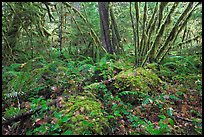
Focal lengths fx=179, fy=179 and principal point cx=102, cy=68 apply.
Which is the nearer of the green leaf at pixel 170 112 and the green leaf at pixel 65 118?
the green leaf at pixel 65 118

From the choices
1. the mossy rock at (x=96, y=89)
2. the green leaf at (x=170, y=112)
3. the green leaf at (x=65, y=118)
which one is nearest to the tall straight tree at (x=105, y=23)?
the mossy rock at (x=96, y=89)

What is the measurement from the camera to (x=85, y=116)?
2.86 meters

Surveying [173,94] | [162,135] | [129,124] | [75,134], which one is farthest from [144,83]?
[75,134]

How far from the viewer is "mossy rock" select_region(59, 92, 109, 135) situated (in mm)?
2609

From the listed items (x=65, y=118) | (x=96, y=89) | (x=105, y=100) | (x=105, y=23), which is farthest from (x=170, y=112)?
(x=105, y=23)

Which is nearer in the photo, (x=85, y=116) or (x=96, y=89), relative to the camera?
(x=85, y=116)

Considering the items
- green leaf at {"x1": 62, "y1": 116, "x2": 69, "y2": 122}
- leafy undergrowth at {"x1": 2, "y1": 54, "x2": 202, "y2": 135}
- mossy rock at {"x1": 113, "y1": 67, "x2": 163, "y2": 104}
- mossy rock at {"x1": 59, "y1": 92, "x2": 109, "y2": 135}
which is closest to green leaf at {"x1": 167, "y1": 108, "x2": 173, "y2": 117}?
leafy undergrowth at {"x1": 2, "y1": 54, "x2": 202, "y2": 135}

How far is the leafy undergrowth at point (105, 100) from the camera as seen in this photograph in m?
2.84

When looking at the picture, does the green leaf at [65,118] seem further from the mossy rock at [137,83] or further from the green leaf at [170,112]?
the green leaf at [170,112]

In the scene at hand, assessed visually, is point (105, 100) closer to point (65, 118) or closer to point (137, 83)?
point (137, 83)

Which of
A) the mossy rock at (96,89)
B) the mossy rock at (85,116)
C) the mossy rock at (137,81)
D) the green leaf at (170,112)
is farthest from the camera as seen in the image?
the mossy rock at (137,81)

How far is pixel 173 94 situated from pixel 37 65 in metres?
3.42

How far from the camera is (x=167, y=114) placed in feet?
10.9

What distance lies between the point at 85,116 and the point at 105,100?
2.71 ft
